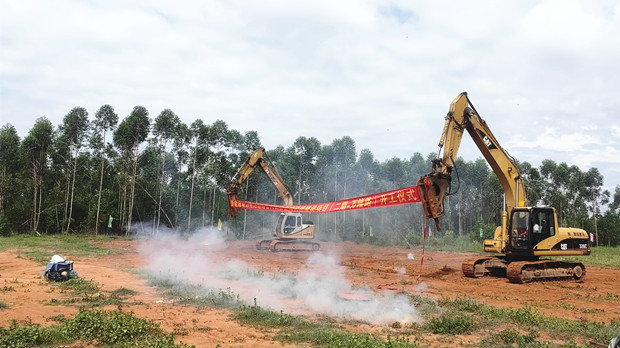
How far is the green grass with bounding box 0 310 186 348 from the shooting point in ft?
23.0

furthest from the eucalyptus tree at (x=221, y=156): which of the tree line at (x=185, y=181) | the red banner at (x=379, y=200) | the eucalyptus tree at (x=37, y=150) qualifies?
the red banner at (x=379, y=200)

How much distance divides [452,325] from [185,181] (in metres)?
54.8

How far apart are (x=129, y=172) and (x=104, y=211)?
6.23m

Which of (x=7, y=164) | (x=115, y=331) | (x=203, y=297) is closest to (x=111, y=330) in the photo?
(x=115, y=331)

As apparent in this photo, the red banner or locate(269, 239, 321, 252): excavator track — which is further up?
the red banner

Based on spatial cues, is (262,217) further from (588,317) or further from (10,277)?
(588,317)

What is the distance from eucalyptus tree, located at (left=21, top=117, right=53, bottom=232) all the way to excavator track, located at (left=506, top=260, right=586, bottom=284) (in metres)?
44.8

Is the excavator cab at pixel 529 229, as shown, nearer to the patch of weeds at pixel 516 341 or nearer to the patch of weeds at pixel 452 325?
the patch of weeds at pixel 452 325

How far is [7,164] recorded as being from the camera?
44875 mm

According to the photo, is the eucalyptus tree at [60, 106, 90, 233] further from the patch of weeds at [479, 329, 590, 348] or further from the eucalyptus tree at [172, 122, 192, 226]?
the patch of weeds at [479, 329, 590, 348]

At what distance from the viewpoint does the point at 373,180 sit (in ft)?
192

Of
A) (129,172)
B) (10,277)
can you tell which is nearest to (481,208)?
(129,172)

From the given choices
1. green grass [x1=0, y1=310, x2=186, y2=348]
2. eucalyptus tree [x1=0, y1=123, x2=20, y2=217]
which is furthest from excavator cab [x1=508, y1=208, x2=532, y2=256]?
eucalyptus tree [x1=0, y1=123, x2=20, y2=217]

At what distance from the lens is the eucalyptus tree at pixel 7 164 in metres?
44.0
